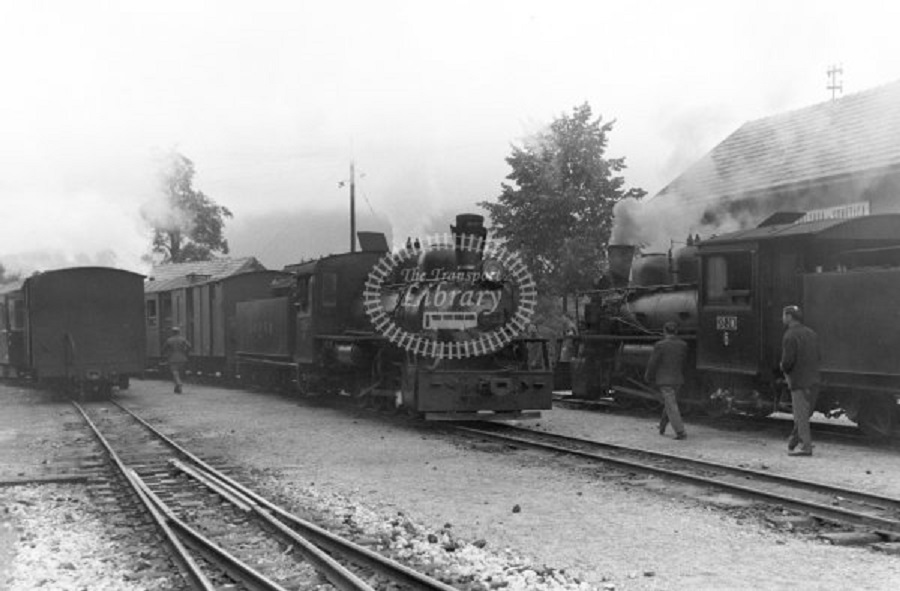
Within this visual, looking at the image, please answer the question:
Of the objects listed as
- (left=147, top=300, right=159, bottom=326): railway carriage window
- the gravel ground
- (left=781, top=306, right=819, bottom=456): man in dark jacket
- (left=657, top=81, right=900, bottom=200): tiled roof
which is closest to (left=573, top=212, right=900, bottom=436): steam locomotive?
the gravel ground

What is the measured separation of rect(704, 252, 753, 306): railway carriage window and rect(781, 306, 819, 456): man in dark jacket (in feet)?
7.10

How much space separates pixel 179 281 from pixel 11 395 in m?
7.75

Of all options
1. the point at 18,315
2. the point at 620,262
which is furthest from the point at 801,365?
the point at 18,315

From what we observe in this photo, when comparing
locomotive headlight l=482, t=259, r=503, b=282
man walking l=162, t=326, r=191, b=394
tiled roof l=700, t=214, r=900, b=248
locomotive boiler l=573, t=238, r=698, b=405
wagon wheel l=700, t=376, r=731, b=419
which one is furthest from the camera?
man walking l=162, t=326, r=191, b=394

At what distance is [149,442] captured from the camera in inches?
489

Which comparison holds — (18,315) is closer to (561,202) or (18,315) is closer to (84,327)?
(84,327)

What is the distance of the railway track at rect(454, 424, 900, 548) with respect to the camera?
22.4ft

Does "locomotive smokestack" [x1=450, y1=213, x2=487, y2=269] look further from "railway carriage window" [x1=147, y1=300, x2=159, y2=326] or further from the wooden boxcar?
"railway carriage window" [x1=147, y1=300, x2=159, y2=326]

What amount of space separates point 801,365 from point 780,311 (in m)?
2.09

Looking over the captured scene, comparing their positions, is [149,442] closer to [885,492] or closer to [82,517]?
[82,517]

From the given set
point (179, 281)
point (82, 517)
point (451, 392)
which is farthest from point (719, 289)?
point (179, 281)

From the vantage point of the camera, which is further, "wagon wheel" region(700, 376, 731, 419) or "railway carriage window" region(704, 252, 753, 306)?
"wagon wheel" region(700, 376, 731, 419)

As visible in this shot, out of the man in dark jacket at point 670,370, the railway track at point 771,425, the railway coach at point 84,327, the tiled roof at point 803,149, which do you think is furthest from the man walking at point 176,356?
the man in dark jacket at point 670,370

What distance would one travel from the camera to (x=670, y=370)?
1213cm
